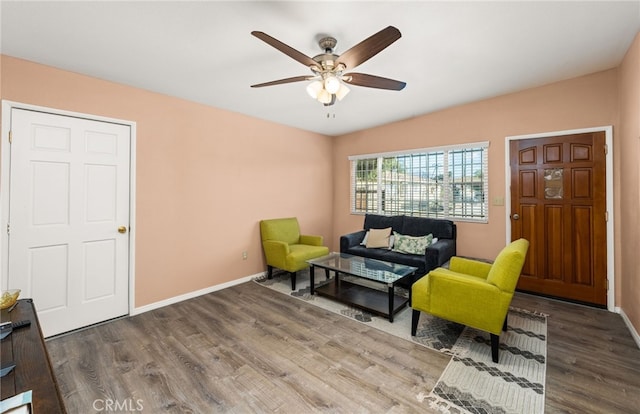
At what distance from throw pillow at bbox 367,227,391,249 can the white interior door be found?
3.21 metres

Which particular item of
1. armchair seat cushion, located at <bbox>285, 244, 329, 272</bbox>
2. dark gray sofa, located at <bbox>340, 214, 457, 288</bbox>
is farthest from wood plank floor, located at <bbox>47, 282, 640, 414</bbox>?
dark gray sofa, located at <bbox>340, 214, 457, 288</bbox>

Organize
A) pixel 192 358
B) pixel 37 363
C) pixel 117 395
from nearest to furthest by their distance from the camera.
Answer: pixel 37 363, pixel 117 395, pixel 192 358

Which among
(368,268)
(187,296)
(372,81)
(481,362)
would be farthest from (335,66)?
(187,296)

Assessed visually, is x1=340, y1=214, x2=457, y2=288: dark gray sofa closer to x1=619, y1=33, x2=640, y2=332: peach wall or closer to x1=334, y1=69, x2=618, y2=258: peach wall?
x1=334, y1=69, x2=618, y2=258: peach wall

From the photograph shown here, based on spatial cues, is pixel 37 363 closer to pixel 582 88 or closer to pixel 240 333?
pixel 240 333

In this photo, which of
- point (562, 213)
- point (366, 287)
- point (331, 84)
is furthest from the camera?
point (366, 287)

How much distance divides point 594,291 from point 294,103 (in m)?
4.23

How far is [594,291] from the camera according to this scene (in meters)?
3.07

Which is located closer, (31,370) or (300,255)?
(31,370)

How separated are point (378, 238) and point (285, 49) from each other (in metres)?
3.11

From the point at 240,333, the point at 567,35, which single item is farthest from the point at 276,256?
the point at 567,35

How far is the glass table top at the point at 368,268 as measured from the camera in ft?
9.79

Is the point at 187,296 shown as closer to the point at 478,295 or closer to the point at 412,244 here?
the point at 412,244

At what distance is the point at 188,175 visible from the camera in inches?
136
